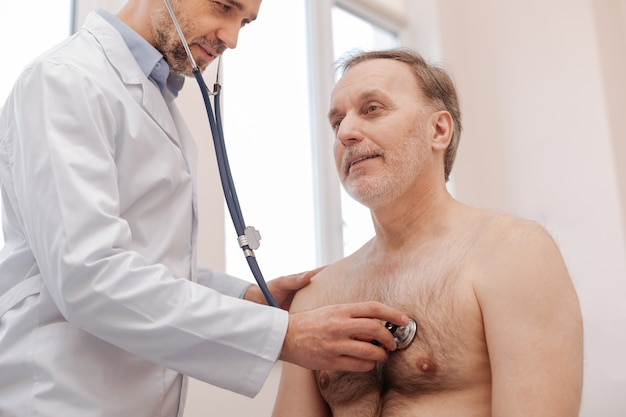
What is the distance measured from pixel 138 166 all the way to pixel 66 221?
21cm

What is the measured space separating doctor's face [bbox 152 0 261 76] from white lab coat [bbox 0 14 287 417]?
21 centimetres

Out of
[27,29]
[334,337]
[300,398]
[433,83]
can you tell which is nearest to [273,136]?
[27,29]

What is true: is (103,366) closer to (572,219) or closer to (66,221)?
(66,221)

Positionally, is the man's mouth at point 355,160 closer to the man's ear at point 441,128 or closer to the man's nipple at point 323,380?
the man's ear at point 441,128

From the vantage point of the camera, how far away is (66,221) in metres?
1.02

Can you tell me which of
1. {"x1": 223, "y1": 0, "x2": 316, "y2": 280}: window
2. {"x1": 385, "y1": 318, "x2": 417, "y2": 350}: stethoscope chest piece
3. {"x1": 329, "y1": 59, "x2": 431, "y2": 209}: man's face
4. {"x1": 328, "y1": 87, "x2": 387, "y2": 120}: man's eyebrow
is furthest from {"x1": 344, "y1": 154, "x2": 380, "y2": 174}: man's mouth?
{"x1": 223, "y1": 0, "x2": 316, "y2": 280}: window

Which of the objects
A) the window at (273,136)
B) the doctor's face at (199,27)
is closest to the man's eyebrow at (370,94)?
the doctor's face at (199,27)

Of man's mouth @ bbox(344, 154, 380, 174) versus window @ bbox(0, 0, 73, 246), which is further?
window @ bbox(0, 0, 73, 246)

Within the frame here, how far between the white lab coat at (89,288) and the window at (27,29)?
65 centimetres

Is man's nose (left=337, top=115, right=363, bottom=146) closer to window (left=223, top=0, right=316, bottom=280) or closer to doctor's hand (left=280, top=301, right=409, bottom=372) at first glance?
doctor's hand (left=280, top=301, right=409, bottom=372)

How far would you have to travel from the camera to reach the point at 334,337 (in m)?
1.08

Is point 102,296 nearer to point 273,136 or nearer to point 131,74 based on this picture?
point 131,74

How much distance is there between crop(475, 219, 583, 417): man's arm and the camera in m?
1.08

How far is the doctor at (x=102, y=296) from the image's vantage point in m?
1.04
